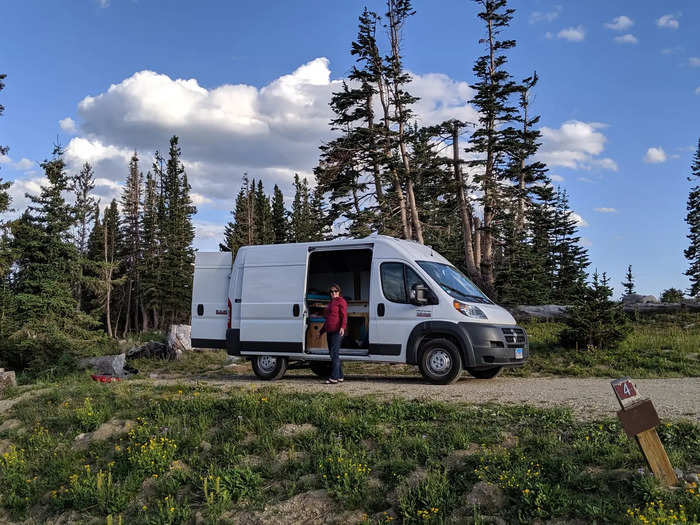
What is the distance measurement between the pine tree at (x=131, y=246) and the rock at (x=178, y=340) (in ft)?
146

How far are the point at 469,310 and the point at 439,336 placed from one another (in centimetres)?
74

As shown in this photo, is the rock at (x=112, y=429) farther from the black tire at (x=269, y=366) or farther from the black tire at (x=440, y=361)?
the black tire at (x=440, y=361)

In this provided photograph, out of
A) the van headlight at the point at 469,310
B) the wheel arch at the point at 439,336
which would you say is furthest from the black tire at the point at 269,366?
the van headlight at the point at 469,310

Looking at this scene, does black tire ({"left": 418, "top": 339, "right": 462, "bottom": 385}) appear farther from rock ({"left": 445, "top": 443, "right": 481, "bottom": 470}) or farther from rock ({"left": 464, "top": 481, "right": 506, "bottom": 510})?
rock ({"left": 464, "top": 481, "right": 506, "bottom": 510})

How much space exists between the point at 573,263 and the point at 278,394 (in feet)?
128

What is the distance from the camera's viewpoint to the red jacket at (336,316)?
11414 mm

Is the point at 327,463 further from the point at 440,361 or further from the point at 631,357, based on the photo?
the point at 631,357

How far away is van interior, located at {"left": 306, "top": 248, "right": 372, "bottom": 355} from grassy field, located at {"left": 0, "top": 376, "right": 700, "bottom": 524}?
3243 millimetres

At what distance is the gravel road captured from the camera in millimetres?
7777

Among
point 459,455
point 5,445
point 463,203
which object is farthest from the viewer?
point 463,203

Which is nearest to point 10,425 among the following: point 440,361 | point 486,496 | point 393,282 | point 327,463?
point 327,463

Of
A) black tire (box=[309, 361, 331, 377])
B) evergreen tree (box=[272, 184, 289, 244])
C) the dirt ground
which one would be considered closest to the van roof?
the dirt ground

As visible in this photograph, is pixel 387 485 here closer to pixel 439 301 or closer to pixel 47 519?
pixel 47 519

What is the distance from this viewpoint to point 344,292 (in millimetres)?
14734
